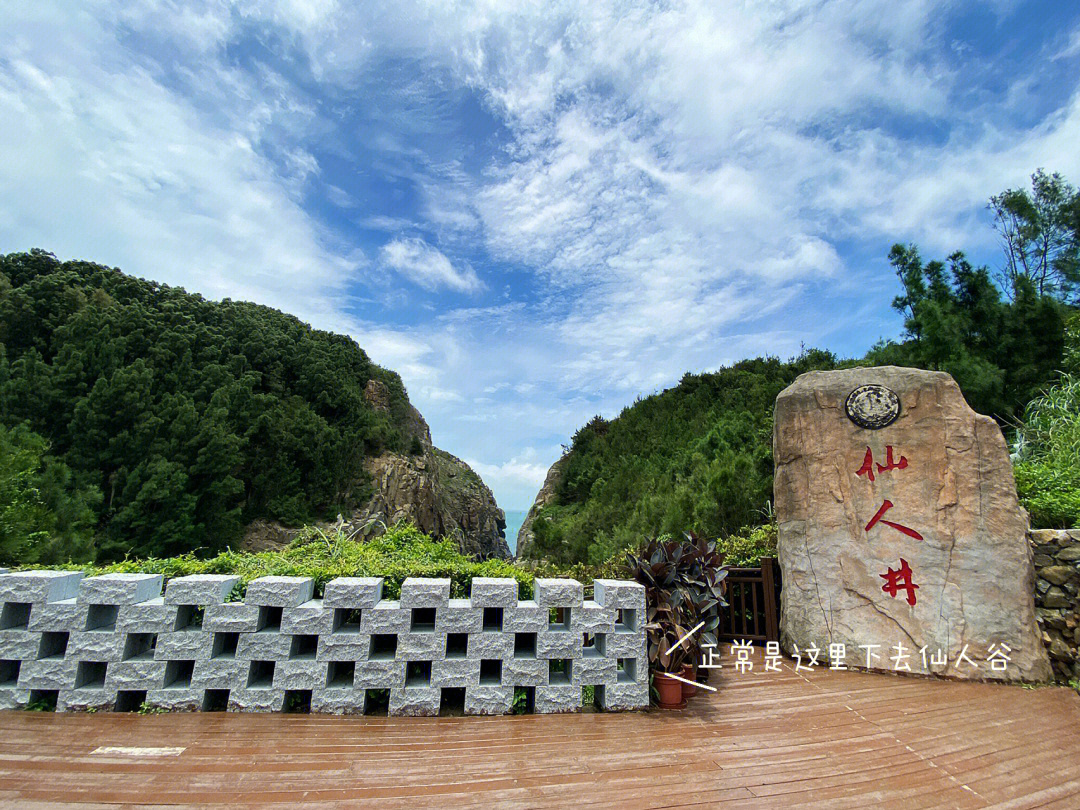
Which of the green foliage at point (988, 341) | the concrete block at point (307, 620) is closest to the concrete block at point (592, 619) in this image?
the concrete block at point (307, 620)

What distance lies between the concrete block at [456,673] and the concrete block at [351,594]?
0.61 m

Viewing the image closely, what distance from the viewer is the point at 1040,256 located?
15391 millimetres

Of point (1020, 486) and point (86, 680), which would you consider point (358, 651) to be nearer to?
point (86, 680)

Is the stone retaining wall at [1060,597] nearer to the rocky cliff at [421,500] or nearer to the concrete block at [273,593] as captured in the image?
the concrete block at [273,593]

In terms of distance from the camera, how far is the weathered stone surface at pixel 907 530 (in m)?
4.46

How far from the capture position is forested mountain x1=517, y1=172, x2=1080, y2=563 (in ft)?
27.9

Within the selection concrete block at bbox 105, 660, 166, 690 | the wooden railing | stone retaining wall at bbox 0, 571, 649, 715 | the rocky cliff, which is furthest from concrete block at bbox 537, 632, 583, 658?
the rocky cliff

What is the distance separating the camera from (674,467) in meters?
13.7

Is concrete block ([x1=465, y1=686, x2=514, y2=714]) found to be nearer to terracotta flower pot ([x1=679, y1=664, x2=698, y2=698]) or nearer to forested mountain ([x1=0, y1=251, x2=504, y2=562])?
terracotta flower pot ([x1=679, y1=664, x2=698, y2=698])

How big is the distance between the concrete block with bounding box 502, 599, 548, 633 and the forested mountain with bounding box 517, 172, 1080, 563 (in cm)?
491

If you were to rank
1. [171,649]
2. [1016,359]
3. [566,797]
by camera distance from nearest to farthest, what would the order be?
1. [566,797]
2. [171,649]
3. [1016,359]

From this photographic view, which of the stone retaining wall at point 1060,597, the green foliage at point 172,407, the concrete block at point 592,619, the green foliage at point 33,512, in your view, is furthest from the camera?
the green foliage at point 172,407

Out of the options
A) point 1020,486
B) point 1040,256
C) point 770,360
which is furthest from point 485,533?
point 1020,486

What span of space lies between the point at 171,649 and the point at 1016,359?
1364 cm
